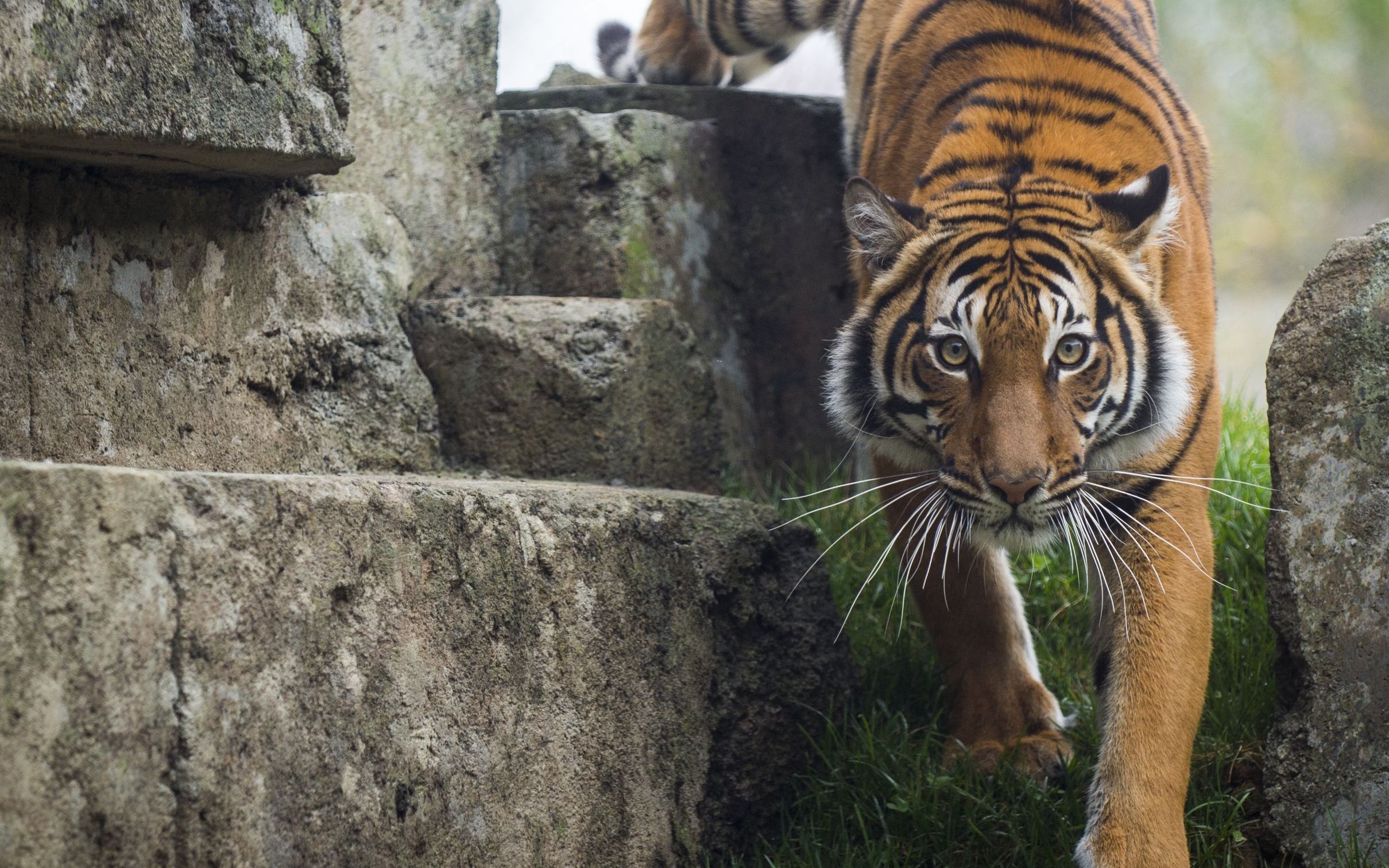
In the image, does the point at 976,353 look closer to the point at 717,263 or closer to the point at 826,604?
the point at 826,604

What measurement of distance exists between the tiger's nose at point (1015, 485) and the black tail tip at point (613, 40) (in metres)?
2.96

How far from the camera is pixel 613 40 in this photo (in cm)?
469

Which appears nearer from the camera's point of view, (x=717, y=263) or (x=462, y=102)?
(x=462, y=102)

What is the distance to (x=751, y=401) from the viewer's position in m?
3.78

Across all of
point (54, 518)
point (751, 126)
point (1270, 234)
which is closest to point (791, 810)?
point (54, 518)

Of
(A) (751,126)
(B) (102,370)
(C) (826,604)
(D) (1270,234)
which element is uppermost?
(D) (1270,234)

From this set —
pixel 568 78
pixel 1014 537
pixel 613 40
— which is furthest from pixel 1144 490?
pixel 613 40

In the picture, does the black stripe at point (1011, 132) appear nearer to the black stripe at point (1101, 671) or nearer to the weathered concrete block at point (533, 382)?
the weathered concrete block at point (533, 382)

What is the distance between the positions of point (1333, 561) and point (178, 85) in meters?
1.98

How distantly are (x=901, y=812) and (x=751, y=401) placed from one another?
1.59 meters

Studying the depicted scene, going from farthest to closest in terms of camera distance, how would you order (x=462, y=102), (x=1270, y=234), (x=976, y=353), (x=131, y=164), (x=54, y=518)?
1. (x=1270, y=234)
2. (x=462, y=102)
3. (x=976, y=353)
4. (x=131, y=164)
5. (x=54, y=518)

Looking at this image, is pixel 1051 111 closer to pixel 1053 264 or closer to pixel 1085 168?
pixel 1085 168

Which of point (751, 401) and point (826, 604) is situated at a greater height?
point (751, 401)

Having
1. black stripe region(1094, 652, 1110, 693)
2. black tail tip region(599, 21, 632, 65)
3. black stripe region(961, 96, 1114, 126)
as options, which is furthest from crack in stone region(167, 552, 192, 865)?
black tail tip region(599, 21, 632, 65)
